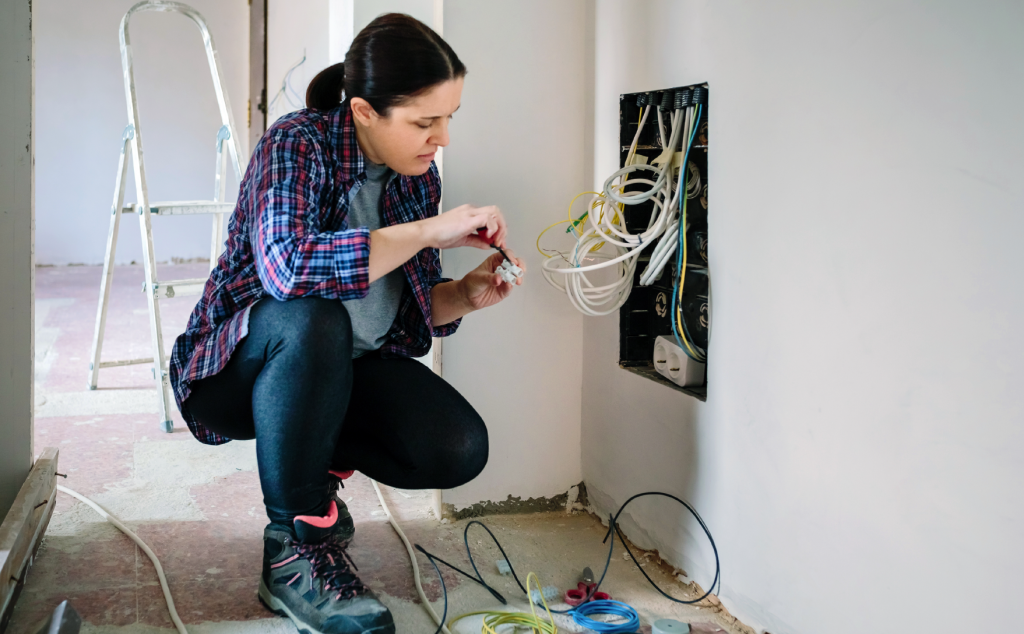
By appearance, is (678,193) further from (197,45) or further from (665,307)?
(197,45)

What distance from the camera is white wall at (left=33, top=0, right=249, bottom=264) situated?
523cm

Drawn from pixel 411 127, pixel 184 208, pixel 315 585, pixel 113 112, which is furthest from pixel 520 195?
pixel 113 112

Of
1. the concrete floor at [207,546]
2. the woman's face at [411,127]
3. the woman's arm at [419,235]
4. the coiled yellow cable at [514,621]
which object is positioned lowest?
the coiled yellow cable at [514,621]

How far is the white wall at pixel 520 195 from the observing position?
5.32ft

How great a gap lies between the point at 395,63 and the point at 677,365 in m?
0.71

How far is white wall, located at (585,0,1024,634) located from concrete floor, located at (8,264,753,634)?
10.6 inches

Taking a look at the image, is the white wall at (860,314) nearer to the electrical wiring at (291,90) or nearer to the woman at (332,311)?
the woman at (332,311)

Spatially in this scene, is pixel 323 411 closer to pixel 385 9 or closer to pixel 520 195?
pixel 520 195

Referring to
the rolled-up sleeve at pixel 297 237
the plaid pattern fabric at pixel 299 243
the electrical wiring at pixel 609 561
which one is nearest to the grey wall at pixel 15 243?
the plaid pattern fabric at pixel 299 243

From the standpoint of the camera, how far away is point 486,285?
4.59 feet

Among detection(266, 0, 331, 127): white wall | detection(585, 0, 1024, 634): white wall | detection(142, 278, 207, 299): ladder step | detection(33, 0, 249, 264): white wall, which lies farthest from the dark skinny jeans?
detection(33, 0, 249, 264): white wall

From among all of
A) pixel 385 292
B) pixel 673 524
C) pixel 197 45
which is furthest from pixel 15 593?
pixel 197 45

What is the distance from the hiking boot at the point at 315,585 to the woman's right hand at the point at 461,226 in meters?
0.49

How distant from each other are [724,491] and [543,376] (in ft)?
1.77
